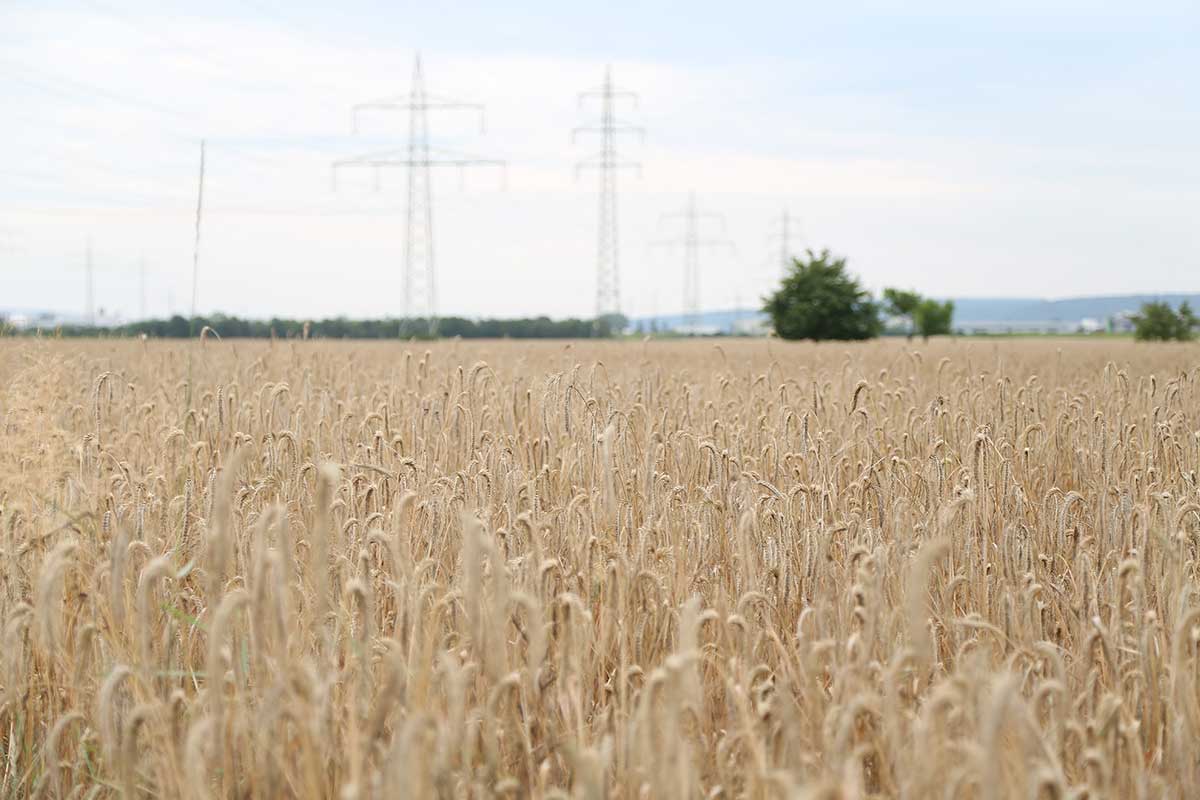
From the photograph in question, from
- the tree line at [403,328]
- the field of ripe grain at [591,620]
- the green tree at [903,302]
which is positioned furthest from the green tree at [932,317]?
the field of ripe grain at [591,620]

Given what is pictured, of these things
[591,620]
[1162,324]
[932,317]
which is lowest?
[591,620]

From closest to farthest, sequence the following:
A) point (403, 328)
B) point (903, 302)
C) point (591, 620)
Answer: point (591, 620), point (403, 328), point (903, 302)

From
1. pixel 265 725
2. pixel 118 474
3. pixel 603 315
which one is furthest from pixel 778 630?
pixel 603 315

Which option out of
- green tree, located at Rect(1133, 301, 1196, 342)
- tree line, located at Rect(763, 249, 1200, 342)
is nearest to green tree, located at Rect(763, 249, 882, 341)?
tree line, located at Rect(763, 249, 1200, 342)

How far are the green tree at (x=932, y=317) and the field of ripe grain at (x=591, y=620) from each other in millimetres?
108480

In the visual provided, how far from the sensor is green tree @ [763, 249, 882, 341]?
4694 centimetres

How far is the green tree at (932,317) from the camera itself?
359 ft

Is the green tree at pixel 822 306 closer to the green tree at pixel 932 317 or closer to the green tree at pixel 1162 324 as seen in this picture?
the green tree at pixel 1162 324

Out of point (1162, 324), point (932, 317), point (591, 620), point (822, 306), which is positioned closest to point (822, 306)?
point (822, 306)

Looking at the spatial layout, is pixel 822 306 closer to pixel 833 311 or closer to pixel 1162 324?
pixel 833 311

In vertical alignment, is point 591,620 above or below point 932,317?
below

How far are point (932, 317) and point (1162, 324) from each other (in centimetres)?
6650

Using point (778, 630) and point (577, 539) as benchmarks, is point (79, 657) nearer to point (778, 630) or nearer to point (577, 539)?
point (577, 539)

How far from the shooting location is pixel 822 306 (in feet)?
153
